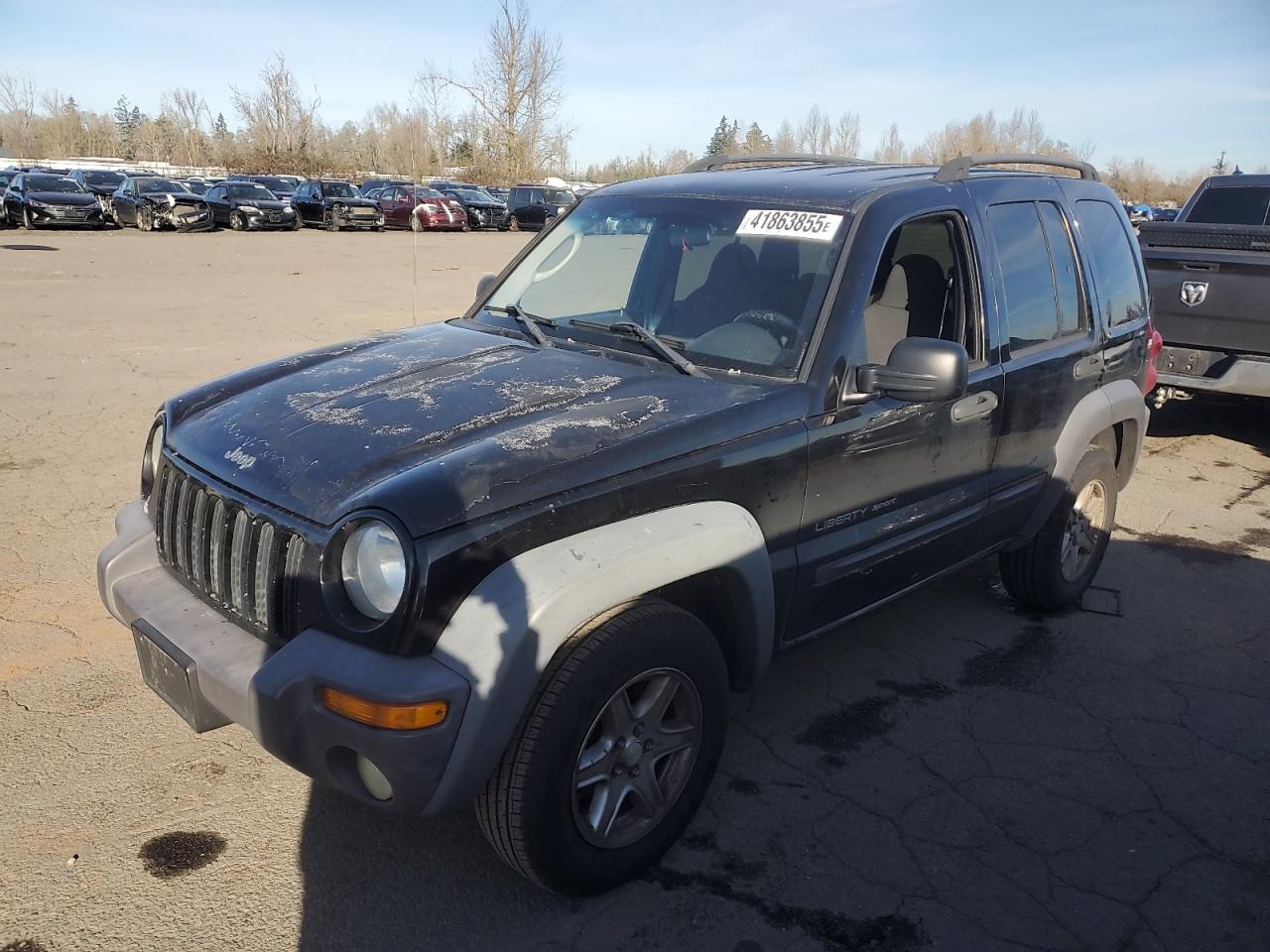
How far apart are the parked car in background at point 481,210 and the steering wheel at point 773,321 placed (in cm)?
3309

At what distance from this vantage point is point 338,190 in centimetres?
3366

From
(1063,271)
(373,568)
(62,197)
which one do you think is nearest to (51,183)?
(62,197)

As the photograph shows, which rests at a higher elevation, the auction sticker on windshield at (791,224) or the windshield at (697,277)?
the auction sticker on windshield at (791,224)

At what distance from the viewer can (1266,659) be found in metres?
4.36

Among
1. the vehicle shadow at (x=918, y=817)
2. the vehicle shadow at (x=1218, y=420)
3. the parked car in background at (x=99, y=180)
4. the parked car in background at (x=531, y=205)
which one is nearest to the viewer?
the vehicle shadow at (x=918, y=817)

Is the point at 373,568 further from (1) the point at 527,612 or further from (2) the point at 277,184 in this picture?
(2) the point at 277,184

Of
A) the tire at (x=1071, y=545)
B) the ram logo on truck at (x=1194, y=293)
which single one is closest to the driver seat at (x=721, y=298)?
the tire at (x=1071, y=545)

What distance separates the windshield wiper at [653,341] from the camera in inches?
125

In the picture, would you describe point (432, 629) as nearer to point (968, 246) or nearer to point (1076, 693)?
point (968, 246)

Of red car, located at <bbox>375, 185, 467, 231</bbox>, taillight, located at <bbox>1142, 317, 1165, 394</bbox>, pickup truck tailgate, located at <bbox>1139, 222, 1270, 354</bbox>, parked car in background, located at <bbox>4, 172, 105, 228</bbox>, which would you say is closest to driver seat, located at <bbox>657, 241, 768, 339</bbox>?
taillight, located at <bbox>1142, 317, 1165, 394</bbox>

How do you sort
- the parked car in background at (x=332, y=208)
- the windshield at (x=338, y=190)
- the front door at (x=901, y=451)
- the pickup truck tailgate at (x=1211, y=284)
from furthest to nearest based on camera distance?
the windshield at (x=338, y=190) → the parked car in background at (x=332, y=208) → the pickup truck tailgate at (x=1211, y=284) → the front door at (x=901, y=451)

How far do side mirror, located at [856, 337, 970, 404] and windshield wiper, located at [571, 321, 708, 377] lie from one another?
0.58 metres

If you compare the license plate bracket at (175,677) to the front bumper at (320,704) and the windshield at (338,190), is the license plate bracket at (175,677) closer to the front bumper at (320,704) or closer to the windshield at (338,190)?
the front bumper at (320,704)

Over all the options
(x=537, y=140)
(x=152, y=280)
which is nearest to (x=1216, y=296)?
(x=152, y=280)
